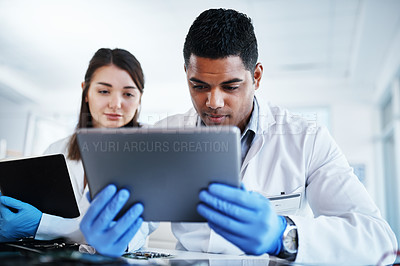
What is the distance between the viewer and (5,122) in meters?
7.05

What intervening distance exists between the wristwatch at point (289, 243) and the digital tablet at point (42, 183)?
81 centimetres

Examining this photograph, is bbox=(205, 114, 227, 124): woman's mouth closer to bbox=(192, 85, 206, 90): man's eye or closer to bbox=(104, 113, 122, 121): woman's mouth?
bbox=(192, 85, 206, 90): man's eye

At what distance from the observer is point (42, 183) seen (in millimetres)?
1351

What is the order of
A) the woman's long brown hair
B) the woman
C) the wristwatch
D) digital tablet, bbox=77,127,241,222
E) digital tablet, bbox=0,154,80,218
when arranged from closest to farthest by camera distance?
digital tablet, bbox=77,127,241,222, the wristwatch, digital tablet, bbox=0,154,80,218, the woman, the woman's long brown hair

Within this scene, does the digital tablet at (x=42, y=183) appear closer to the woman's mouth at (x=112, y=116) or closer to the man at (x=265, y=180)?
the man at (x=265, y=180)

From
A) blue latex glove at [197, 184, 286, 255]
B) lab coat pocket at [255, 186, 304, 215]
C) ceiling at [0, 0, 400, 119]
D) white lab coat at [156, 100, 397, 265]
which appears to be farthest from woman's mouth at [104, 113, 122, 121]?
ceiling at [0, 0, 400, 119]

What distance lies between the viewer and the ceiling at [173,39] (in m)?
3.90

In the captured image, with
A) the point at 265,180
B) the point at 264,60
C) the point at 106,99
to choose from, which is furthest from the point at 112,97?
the point at 264,60

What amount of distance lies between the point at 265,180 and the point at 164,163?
667 millimetres

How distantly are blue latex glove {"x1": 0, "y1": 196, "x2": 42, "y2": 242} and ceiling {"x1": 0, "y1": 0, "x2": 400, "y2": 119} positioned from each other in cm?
300

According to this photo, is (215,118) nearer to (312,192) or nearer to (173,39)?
(312,192)

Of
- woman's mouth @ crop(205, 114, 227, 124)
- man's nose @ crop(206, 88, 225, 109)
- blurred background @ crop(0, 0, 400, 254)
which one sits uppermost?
blurred background @ crop(0, 0, 400, 254)

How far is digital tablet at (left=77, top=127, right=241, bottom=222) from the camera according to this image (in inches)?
32.9

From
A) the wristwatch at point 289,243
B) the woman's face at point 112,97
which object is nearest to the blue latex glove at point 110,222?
the wristwatch at point 289,243
